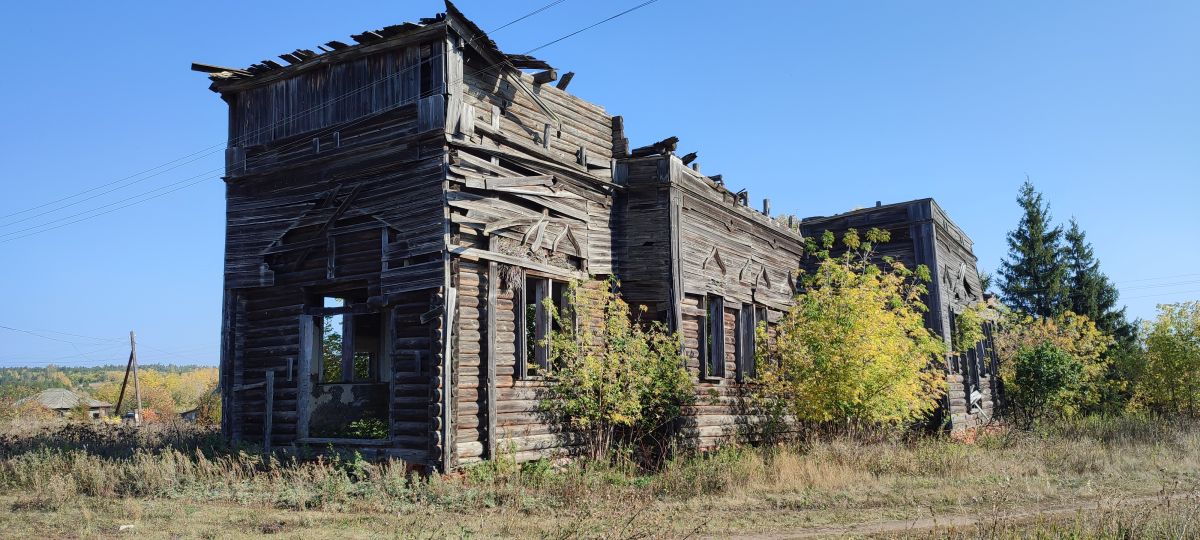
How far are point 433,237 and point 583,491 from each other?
499 centimetres

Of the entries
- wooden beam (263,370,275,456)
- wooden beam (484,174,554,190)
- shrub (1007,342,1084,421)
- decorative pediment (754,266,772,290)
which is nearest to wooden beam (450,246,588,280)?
wooden beam (484,174,554,190)

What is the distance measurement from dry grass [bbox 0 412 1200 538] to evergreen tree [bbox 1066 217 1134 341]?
25.3 m

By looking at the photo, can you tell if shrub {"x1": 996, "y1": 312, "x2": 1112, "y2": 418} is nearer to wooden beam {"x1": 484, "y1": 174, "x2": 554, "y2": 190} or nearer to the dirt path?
the dirt path

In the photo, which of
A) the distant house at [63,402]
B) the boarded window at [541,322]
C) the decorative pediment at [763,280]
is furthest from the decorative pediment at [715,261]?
the distant house at [63,402]

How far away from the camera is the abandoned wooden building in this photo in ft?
43.3

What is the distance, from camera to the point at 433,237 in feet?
43.2

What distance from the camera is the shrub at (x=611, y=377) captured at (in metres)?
14.1

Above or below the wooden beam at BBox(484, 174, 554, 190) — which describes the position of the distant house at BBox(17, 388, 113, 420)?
below

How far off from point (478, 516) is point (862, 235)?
15.8 meters

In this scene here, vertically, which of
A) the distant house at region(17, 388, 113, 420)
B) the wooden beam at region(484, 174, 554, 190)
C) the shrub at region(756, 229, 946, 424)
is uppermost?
the wooden beam at region(484, 174, 554, 190)

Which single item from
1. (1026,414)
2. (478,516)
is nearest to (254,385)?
(478,516)

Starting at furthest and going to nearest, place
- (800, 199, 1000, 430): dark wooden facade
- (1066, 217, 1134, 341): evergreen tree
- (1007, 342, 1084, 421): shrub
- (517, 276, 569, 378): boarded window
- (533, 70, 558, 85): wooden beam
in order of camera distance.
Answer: (1066, 217, 1134, 341): evergreen tree → (1007, 342, 1084, 421): shrub → (800, 199, 1000, 430): dark wooden facade → (533, 70, 558, 85): wooden beam → (517, 276, 569, 378): boarded window

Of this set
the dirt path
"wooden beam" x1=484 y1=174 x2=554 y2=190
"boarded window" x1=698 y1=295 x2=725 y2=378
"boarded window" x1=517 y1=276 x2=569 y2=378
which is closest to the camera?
the dirt path

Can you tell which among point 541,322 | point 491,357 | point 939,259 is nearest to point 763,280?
point 939,259
